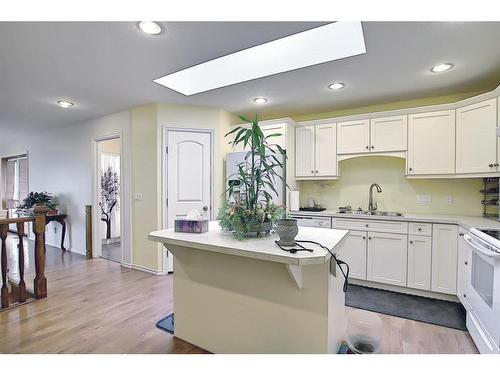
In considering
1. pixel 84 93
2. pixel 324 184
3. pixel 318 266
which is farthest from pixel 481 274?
pixel 84 93

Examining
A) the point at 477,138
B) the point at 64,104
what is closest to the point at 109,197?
the point at 64,104

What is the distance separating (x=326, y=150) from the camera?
3.53 meters

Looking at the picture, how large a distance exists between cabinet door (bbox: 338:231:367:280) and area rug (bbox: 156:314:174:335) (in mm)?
1980

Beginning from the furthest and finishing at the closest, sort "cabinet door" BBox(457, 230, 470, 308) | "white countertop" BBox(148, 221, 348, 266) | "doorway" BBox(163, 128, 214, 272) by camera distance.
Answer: "doorway" BBox(163, 128, 214, 272), "cabinet door" BBox(457, 230, 470, 308), "white countertop" BBox(148, 221, 348, 266)

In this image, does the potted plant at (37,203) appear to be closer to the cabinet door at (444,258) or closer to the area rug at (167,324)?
the area rug at (167,324)

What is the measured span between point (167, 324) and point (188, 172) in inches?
79.6

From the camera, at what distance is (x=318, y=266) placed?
1501 millimetres

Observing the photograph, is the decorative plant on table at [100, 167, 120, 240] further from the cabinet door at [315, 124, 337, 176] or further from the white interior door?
the cabinet door at [315, 124, 337, 176]

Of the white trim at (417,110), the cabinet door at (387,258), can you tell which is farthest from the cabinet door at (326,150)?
the cabinet door at (387,258)

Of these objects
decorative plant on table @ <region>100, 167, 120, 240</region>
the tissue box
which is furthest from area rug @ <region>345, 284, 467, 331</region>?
decorative plant on table @ <region>100, 167, 120, 240</region>

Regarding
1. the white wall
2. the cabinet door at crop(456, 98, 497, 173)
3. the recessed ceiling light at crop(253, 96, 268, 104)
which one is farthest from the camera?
the white wall

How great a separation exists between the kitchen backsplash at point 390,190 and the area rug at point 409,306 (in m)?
1.08

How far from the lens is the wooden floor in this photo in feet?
6.36
